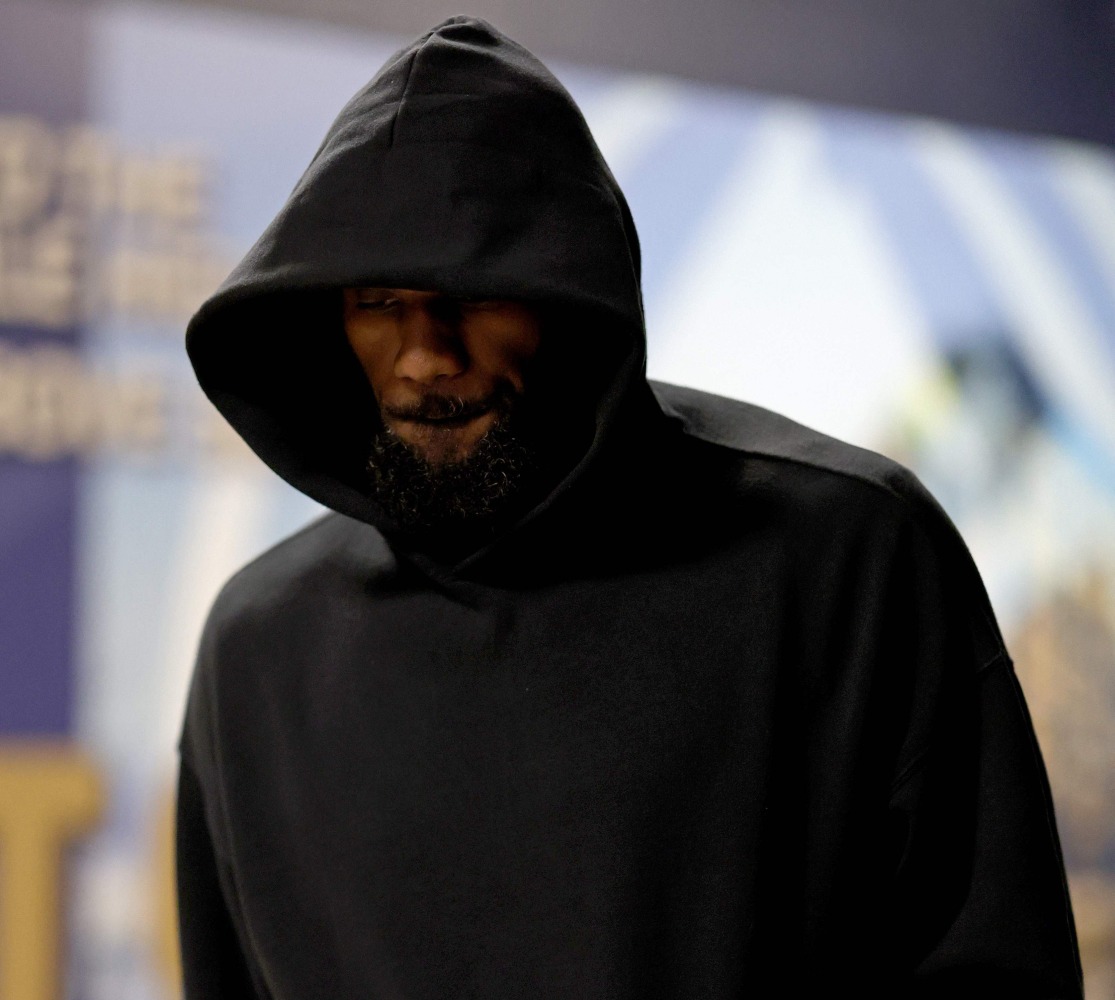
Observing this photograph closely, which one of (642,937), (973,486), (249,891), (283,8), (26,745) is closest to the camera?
(642,937)

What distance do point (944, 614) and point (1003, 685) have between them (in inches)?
2.7

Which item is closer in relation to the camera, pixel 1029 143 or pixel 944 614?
pixel 944 614

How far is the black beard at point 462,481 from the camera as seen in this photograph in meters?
1.16

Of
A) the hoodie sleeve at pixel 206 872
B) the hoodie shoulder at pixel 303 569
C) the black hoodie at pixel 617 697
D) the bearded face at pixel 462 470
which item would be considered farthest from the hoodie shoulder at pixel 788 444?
the hoodie sleeve at pixel 206 872

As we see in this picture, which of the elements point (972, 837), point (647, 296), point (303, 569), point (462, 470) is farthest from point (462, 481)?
point (647, 296)

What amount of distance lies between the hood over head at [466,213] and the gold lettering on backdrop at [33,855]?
1533 mm

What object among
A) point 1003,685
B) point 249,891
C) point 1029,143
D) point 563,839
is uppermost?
point 1029,143

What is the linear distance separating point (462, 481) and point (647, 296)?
1.89m

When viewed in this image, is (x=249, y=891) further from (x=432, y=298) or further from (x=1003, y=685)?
(x=1003, y=685)

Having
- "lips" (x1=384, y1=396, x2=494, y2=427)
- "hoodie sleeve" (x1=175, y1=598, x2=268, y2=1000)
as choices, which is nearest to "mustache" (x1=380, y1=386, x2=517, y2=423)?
"lips" (x1=384, y1=396, x2=494, y2=427)

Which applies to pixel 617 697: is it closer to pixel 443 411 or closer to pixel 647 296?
pixel 443 411

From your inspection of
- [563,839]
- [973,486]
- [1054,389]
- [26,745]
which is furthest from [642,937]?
[1054,389]

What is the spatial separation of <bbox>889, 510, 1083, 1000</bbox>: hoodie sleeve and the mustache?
345 millimetres

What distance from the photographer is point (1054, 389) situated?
3354 millimetres
